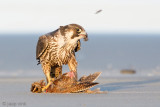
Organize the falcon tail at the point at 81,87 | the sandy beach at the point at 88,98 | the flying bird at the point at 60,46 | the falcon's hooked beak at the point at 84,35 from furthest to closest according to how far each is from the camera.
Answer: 1. the falcon tail at the point at 81,87
2. the flying bird at the point at 60,46
3. the falcon's hooked beak at the point at 84,35
4. the sandy beach at the point at 88,98

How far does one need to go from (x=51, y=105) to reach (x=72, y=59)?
2440 mm

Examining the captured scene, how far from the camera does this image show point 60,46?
14109mm

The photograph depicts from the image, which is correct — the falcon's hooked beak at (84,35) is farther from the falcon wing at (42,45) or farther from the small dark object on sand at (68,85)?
the small dark object on sand at (68,85)

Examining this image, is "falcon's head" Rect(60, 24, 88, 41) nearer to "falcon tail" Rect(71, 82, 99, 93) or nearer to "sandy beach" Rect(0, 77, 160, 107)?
"falcon tail" Rect(71, 82, 99, 93)

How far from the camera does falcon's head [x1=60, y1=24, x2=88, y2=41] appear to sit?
14.0m

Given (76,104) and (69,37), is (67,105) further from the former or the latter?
(69,37)

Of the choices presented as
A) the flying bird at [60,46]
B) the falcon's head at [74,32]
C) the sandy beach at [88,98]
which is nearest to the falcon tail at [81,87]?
the sandy beach at [88,98]

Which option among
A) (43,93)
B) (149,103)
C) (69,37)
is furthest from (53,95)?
(149,103)

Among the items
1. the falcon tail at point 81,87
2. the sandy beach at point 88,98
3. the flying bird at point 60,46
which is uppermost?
the flying bird at point 60,46

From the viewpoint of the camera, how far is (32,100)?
1319cm

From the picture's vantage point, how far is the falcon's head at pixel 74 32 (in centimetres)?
1399

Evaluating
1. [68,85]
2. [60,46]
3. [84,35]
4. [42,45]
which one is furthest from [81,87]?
[42,45]

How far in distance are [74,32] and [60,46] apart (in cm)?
49

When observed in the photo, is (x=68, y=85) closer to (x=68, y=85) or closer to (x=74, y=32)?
(x=68, y=85)
